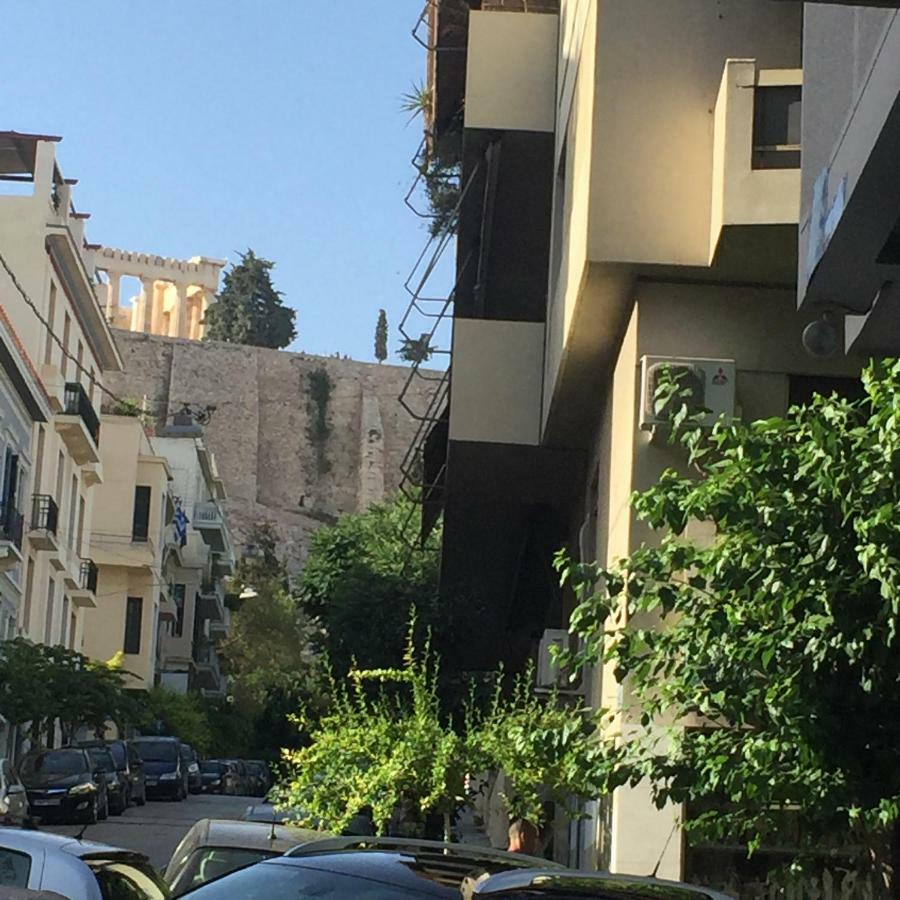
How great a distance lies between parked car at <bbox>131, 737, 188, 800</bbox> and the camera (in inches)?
1943

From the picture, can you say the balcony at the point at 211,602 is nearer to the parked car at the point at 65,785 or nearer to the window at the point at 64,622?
the window at the point at 64,622

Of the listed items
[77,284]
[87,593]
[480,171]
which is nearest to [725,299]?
[480,171]

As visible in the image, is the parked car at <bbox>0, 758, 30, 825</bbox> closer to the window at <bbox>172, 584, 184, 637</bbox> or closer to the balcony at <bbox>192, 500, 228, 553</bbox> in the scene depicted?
the window at <bbox>172, 584, 184, 637</bbox>

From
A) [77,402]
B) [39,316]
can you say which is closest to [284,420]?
[77,402]

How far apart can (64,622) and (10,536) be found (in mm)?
11673

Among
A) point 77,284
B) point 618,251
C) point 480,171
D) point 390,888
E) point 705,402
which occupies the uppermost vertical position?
point 77,284

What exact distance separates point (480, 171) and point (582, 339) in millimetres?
6629

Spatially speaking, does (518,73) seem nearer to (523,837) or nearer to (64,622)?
(523,837)

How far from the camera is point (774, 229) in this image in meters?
13.5

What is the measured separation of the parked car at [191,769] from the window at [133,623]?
12.7 m

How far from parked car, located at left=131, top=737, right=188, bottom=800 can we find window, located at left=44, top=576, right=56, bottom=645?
12.9ft

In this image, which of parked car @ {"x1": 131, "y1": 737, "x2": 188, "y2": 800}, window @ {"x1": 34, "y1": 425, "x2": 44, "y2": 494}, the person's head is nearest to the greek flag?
window @ {"x1": 34, "y1": 425, "x2": 44, "y2": 494}

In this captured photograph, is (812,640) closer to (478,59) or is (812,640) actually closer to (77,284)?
(478,59)

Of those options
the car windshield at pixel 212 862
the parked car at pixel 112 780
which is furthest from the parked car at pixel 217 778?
the car windshield at pixel 212 862
